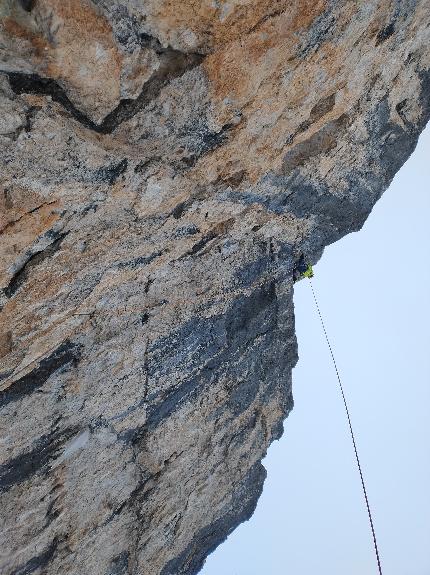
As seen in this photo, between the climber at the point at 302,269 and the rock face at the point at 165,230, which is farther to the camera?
the climber at the point at 302,269

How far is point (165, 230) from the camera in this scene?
5.79 meters

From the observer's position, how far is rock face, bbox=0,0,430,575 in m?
3.91

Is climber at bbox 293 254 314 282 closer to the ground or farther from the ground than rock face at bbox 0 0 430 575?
farther from the ground

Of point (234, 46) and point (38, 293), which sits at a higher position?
point (234, 46)

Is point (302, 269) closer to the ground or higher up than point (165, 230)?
higher up

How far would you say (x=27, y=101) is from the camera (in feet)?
12.5

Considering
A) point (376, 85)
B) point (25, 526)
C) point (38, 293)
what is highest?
point (376, 85)

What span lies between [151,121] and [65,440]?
4.90m

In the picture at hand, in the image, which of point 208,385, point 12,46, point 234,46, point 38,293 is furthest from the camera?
point 208,385

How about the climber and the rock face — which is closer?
the rock face

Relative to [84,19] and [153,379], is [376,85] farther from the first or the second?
[153,379]

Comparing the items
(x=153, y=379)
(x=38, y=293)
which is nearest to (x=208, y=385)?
(x=153, y=379)

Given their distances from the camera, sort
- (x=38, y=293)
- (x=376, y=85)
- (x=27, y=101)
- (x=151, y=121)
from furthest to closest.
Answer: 1. (x=376, y=85)
2. (x=38, y=293)
3. (x=151, y=121)
4. (x=27, y=101)

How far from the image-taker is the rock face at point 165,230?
12.8 feet
